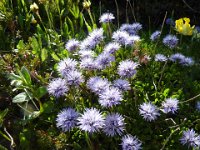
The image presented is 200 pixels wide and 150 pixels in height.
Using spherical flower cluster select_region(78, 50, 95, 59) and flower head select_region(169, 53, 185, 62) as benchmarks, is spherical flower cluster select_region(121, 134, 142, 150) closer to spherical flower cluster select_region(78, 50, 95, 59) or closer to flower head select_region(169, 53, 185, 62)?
spherical flower cluster select_region(78, 50, 95, 59)

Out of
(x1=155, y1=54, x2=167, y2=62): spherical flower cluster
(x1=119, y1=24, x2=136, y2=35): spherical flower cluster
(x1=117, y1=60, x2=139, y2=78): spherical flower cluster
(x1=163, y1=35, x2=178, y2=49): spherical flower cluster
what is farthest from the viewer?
(x1=119, y1=24, x2=136, y2=35): spherical flower cluster

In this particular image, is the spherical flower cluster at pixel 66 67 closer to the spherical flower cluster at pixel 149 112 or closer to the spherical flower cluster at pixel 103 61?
the spherical flower cluster at pixel 103 61

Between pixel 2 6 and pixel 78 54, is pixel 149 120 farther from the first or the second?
pixel 2 6

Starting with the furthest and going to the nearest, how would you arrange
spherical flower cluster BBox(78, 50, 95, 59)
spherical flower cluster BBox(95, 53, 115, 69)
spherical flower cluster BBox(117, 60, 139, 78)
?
1. spherical flower cluster BBox(78, 50, 95, 59)
2. spherical flower cluster BBox(95, 53, 115, 69)
3. spherical flower cluster BBox(117, 60, 139, 78)

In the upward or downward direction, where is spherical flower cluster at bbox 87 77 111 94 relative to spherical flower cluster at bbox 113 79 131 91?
upward

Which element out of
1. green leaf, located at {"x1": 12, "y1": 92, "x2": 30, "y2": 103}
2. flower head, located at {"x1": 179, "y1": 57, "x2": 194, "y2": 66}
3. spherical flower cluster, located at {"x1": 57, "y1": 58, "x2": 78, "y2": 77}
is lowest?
flower head, located at {"x1": 179, "y1": 57, "x2": 194, "y2": 66}

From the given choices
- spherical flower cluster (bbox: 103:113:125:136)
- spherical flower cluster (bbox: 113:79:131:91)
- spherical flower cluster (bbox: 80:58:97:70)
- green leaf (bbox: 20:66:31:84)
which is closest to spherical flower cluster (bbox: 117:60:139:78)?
spherical flower cluster (bbox: 113:79:131:91)

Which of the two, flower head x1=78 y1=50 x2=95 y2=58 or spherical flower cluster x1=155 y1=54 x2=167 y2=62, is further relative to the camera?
spherical flower cluster x1=155 y1=54 x2=167 y2=62

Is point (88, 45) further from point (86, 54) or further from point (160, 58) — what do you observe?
point (160, 58)

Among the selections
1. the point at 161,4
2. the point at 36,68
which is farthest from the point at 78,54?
the point at 161,4
